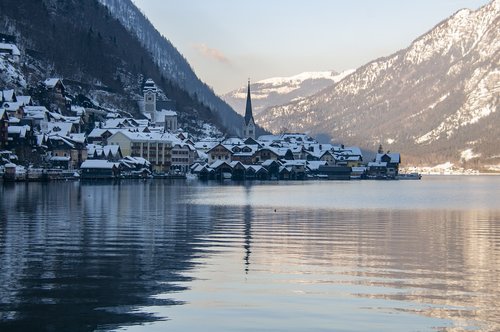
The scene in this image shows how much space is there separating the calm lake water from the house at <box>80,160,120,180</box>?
104 m

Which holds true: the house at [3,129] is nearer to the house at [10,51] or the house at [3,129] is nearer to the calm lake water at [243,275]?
the house at [10,51]

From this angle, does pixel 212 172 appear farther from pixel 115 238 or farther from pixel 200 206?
pixel 115 238

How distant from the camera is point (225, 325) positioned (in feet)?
70.4

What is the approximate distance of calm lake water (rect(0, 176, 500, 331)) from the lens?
21984 mm

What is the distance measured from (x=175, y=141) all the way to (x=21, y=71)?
3732 cm

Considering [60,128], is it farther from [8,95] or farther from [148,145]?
[148,145]

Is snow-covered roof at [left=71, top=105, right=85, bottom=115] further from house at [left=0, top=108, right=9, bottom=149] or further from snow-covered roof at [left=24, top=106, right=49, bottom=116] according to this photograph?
house at [left=0, top=108, right=9, bottom=149]

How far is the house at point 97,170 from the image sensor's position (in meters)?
156

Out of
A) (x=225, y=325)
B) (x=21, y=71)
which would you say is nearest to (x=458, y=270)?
(x=225, y=325)

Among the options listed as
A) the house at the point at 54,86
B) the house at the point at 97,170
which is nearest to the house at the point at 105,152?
the house at the point at 97,170

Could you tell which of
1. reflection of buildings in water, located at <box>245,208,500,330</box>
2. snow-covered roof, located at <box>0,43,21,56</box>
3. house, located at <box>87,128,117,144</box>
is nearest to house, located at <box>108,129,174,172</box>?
house, located at <box>87,128,117,144</box>

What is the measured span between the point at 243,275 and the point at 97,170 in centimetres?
13124

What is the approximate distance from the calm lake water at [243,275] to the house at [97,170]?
10371 centimetres

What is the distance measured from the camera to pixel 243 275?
96.1 ft
